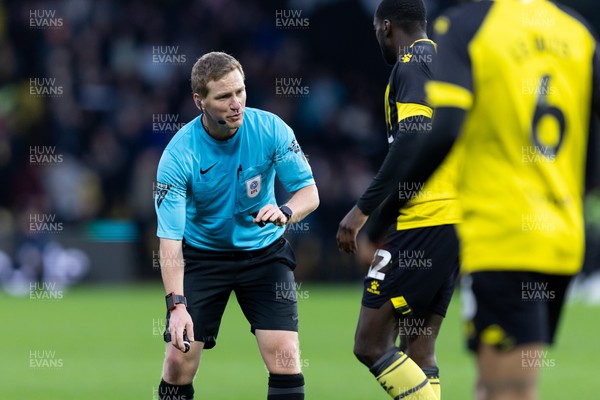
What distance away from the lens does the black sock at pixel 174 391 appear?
662 cm

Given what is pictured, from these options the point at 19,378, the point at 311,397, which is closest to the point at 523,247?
the point at 311,397

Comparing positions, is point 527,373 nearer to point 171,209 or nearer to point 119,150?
point 171,209

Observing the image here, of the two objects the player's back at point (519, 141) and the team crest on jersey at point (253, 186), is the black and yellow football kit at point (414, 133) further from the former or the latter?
the player's back at point (519, 141)

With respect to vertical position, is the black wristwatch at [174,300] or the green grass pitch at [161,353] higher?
the black wristwatch at [174,300]

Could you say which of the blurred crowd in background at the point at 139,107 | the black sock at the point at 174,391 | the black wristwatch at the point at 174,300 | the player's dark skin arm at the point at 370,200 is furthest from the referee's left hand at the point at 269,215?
the blurred crowd in background at the point at 139,107

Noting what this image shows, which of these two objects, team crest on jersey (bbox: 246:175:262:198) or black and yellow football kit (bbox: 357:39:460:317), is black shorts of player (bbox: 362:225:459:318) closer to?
black and yellow football kit (bbox: 357:39:460:317)

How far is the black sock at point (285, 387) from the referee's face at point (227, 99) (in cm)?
141

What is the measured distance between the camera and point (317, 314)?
1593 cm

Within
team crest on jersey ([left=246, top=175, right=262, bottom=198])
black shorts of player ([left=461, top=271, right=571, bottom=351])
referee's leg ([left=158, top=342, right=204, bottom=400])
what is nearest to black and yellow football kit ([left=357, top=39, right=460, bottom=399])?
team crest on jersey ([left=246, top=175, right=262, bottom=198])

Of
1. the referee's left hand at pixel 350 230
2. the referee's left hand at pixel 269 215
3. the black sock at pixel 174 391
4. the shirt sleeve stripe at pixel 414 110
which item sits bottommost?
the black sock at pixel 174 391

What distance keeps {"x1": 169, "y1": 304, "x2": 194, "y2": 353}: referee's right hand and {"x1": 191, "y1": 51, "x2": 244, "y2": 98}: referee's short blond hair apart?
1.20 meters

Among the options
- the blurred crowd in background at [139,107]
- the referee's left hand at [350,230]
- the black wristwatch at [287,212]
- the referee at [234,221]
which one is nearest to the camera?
the referee's left hand at [350,230]

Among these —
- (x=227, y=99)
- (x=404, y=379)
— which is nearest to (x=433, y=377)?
(x=404, y=379)

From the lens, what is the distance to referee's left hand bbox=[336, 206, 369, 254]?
5883 mm
